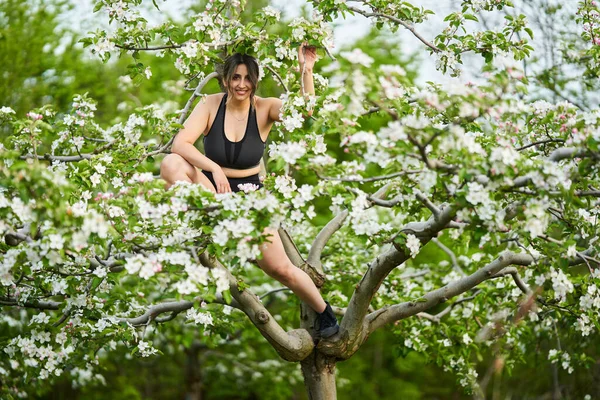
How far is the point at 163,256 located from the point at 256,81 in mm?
1421

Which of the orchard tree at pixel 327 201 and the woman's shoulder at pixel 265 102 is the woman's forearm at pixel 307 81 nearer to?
the orchard tree at pixel 327 201

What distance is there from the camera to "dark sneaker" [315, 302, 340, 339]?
475 centimetres

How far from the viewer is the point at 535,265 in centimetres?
354

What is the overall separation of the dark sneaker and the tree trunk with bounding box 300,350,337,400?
20cm

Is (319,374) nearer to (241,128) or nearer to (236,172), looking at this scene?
(236,172)

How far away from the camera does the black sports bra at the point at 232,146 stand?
4277mm

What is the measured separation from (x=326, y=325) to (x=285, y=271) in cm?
80

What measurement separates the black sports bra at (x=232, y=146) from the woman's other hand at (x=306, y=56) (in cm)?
41

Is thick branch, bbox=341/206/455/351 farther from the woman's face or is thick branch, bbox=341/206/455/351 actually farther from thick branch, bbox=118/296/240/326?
the woman's face

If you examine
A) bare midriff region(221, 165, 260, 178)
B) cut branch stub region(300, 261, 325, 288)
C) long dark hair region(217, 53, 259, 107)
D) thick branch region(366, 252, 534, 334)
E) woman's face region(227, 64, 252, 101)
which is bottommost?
thick branch region(366, 252, 534, 334)

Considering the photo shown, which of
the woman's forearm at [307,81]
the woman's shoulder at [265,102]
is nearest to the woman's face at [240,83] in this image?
the woman's shoulder at [265,102]

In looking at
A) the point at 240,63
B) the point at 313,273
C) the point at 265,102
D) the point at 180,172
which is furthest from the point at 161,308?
the point at 240,63

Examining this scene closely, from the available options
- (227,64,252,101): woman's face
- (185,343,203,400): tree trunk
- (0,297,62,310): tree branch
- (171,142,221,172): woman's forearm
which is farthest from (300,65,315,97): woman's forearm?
(185,343,203,400): tree trunk

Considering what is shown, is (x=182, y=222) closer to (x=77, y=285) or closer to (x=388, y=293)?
(x=77, y=285)
